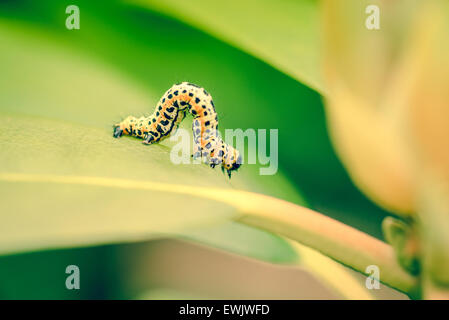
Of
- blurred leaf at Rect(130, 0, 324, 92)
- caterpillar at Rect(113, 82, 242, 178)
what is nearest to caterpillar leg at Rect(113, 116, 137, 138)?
caterpillar at Rect(113, 82, 242, 178)

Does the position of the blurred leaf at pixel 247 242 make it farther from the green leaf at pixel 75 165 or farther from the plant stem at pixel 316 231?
the plant stem at pixel 316 231

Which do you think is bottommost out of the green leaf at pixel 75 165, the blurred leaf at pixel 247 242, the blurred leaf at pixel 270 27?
the blurred leaf at pixel 247 242

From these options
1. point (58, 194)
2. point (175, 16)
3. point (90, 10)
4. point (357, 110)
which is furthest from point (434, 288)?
point (90, 10)

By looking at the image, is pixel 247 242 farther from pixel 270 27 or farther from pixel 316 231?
pixel 270 27

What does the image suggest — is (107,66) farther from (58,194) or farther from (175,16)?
(58,194)

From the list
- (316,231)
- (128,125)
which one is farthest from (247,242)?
(128,125)

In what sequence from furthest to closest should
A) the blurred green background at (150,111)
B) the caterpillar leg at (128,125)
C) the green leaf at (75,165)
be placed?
the caterpillar leg at (128,125) < the blurred green background at (150,111) < the green leaf at (75,165)

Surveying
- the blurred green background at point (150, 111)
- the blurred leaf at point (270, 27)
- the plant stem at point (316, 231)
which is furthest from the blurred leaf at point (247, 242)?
the blurred leaf at point (270, 27)
